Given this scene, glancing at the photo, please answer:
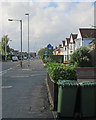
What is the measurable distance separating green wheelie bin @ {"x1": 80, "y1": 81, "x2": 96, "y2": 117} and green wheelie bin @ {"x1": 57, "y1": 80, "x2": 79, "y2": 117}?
217 millimetres

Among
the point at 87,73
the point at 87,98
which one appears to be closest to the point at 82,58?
the point at 87,73

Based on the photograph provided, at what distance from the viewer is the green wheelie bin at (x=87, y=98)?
4645mm

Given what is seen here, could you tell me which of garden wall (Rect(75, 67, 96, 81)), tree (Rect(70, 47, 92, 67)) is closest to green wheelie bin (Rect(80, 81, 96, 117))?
garden wall (Rect(75, 67, 96, 81))

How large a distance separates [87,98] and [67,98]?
22.8 inches

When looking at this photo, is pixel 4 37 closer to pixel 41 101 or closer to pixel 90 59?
pixel 90 59

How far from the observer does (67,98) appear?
4586mm

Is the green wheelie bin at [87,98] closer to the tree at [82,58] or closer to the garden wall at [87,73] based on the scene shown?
the garden wall at [87,73]

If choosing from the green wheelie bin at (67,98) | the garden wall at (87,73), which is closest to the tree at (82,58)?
the garden wall at (87,73)

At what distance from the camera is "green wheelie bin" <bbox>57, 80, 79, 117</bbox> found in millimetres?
4570

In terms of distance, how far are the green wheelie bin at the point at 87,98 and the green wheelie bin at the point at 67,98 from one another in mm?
217

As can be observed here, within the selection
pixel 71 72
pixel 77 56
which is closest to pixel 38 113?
pixel 71 72

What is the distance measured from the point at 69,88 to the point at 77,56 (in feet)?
32.2

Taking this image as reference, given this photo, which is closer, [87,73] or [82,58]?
[87,73]

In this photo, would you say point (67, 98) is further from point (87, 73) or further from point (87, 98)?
point (87, 73)
